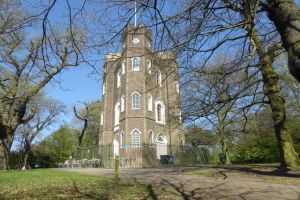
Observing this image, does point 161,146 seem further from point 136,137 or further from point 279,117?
point 279,117

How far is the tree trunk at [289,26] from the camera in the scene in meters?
4.32

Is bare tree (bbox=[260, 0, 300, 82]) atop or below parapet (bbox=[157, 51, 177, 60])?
below

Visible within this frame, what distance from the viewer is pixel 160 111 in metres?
37.2

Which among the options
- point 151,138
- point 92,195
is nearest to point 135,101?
point 151,138

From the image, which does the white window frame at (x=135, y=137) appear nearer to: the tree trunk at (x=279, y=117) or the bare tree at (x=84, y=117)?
the bare tree at (x=84, y=117)

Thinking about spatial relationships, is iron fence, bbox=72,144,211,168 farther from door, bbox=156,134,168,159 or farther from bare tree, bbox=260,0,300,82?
bare tree, bbox=260,0,300,82

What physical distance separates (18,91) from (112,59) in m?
16.9

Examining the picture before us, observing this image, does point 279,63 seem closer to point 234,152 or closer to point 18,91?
point 234,152

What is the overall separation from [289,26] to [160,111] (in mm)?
32654

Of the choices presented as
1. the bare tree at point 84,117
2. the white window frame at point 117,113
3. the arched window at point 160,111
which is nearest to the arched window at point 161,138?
the arched window at point 160,111

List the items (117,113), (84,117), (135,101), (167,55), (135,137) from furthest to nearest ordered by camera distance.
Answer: (84,117), (117,113), (135,101), (135,137), (167,55)

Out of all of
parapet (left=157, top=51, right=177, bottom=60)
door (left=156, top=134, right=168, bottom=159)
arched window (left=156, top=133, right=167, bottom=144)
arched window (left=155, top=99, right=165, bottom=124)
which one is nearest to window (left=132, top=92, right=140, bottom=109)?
arched window (left=155, top=99, right=165, bottom=124)

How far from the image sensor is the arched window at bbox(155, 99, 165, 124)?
119 feet

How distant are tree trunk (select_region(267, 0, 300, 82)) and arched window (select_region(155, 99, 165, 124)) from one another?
102 feet
